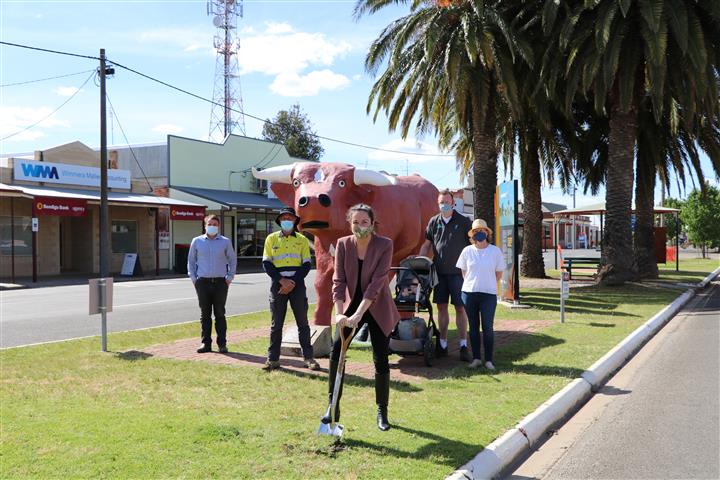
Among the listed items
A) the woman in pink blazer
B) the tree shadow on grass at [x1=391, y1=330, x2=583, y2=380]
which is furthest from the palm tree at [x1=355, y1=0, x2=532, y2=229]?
the woman in pink blazer

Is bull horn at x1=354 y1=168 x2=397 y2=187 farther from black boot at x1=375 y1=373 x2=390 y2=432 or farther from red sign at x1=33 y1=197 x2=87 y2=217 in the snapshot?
red sign at x1=33 y1=197 x2=87 y2=217

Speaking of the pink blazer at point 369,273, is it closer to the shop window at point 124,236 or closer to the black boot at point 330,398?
the black boot at point 330,398

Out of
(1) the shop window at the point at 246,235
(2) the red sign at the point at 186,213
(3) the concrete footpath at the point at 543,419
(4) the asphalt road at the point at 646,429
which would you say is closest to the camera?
(3) the concrete footpath at the point at 543,419

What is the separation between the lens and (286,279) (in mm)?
7742

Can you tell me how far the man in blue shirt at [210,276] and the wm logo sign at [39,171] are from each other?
2059 centimetres

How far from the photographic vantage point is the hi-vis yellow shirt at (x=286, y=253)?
780cm

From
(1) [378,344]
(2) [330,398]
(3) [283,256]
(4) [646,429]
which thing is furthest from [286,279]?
(4) [646,429]

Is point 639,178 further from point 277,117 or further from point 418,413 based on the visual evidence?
point 277,117

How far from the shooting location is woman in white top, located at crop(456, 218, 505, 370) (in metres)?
7.67

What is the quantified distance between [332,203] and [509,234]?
674 centimetres

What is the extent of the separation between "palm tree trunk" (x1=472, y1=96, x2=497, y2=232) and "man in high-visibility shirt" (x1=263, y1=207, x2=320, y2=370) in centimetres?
1121

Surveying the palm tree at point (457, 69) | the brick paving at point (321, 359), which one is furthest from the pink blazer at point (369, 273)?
the palm tree at point (457, 69)

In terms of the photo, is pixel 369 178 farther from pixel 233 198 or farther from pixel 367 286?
pixel 233 198

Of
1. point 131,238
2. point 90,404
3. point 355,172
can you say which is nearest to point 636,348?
point 355,172
